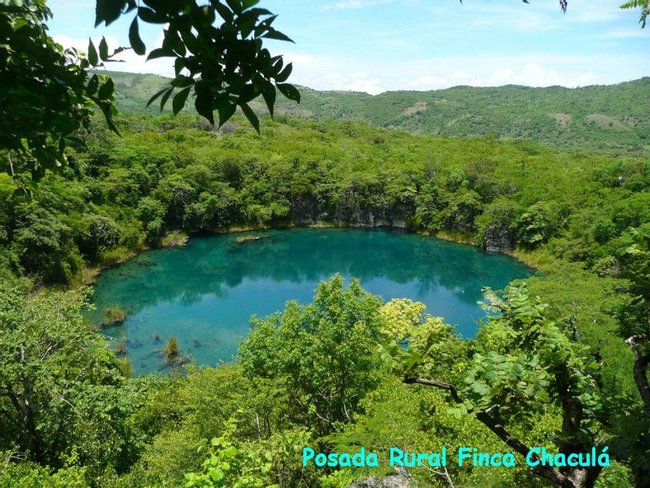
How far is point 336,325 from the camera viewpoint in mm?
11180

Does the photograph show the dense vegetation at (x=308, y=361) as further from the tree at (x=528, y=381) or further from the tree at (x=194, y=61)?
the tree at (x=194, y=61)

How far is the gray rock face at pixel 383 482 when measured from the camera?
5.89 meters

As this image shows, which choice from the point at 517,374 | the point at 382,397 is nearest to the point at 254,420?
the point at 382,397

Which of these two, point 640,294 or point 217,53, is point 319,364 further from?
point 217,53

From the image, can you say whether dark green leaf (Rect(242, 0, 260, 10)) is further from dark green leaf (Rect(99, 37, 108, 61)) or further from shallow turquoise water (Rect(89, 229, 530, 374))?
shallow turquoise water (Rect(89, 229, 530, 374))

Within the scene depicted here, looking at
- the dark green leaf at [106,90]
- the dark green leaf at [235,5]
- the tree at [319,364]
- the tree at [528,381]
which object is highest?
the dark green leaf at [235,5]

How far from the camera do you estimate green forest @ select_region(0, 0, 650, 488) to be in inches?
72.5

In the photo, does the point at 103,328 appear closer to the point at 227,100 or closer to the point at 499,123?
the point at 227,100

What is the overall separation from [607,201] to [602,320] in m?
22.9

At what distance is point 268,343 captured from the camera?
36.5 feet

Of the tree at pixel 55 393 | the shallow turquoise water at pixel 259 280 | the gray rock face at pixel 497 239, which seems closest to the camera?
the tree at pixel 55 393

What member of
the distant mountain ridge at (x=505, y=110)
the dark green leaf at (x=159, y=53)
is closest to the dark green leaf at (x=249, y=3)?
the dark green leaf at (x=159, y=53)

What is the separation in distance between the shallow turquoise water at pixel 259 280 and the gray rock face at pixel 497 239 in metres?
1.31

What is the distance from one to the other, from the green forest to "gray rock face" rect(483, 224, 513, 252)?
124 millimetres
